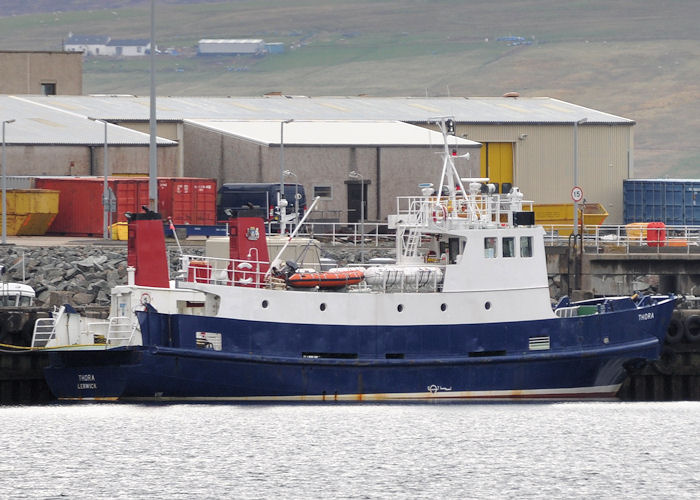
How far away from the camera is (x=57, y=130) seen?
241 feet

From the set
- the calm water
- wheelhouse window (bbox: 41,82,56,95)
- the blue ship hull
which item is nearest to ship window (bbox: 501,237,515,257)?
the blue ship hull

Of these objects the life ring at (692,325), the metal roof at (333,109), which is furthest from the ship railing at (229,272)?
the metal roof at (333,109)

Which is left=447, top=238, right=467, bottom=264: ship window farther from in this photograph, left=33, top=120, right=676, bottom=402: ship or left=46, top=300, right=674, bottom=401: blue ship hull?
left=46, top=300, right=674, bottom=401: blue ship hull

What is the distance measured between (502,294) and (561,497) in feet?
26.8

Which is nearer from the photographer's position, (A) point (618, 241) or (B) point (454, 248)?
(B) point (454, 248)

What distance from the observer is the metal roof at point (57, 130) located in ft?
236

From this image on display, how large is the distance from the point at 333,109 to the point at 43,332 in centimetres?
4539

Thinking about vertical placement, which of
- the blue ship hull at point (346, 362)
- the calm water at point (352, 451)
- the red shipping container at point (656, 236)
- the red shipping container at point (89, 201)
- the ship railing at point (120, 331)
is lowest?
the calm water at point (352, 451)

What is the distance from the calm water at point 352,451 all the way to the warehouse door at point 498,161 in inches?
1488

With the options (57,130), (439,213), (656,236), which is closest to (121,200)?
(57,130)

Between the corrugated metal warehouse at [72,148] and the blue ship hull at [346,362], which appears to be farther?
the corrugated metal warehouse at [72,148]

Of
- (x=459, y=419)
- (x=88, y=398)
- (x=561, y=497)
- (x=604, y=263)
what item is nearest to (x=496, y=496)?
(x=561, y=497)

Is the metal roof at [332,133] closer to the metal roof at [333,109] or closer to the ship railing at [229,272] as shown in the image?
the metal roof at [333,109]

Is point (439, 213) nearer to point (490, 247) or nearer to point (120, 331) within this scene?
point (490, 247)
